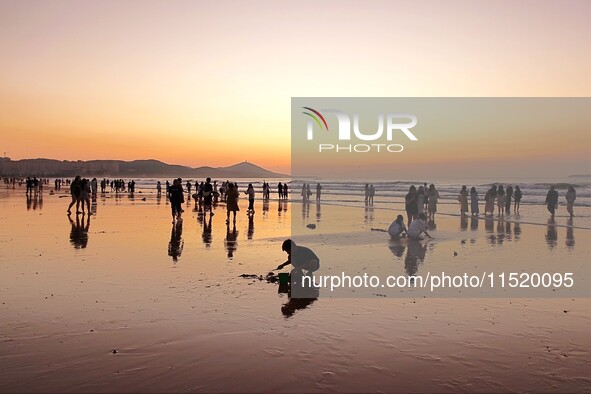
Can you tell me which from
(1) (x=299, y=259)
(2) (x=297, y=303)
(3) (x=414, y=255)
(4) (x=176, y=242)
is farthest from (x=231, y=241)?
(2) (x=297, y=303)

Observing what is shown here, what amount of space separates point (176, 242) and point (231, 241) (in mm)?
1919

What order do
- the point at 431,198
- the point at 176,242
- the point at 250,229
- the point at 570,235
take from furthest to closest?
the point at 431,198, the point at 250,229, the point at 570,235, the point at 176,242

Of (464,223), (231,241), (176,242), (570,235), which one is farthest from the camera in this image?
(464,223)

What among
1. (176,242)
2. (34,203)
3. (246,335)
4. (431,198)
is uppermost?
(431,198)

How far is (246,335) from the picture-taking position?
7.57 m

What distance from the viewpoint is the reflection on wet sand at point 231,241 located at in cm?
1572

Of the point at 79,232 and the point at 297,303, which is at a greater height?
the point at 79,232

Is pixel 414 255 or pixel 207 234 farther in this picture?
pixel 207 234

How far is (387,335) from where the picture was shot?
7648 millimetres

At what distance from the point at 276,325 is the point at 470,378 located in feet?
10.3

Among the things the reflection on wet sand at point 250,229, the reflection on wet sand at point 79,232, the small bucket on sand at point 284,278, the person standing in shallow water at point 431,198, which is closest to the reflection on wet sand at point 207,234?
the reflection on wet sand at point 250,229

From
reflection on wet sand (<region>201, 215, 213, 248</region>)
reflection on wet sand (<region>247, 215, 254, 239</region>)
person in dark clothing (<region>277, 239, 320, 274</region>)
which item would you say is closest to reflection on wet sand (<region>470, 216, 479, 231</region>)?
reflection on wet sand (<region>247, 215, 254, 239</region>)

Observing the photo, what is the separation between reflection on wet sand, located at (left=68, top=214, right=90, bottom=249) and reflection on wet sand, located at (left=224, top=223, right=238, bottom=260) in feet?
15.0

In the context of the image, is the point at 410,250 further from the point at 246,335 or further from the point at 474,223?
the point at 474,223
